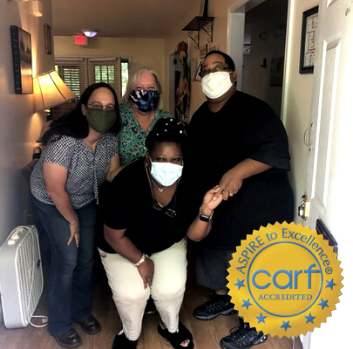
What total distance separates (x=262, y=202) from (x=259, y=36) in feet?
9.30

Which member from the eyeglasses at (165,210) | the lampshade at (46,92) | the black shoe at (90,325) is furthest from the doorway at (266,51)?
the black shoe at (90,325)

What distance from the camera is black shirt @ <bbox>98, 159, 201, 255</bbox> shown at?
5.43ft

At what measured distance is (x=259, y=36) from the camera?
411 centimetres

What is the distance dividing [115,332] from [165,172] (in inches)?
37.8

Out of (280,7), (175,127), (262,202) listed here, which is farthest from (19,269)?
(280,7)

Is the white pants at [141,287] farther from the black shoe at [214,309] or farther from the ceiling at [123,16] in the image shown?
the ceiling at [123,16]

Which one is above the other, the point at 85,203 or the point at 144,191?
the point at 144,191

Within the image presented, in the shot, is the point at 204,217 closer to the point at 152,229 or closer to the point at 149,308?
the point at 152,229

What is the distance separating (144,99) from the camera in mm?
1907

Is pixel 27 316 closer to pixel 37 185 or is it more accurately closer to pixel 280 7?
pixel 37 185

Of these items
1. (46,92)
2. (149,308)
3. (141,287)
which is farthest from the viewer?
(46,92)

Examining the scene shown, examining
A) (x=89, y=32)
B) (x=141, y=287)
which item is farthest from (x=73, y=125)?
(x=89, y=32)

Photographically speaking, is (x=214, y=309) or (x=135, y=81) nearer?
(x=135, y=81)

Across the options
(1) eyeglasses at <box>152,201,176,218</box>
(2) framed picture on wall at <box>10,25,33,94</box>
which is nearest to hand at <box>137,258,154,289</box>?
(1) eyeglasses at <box>152,201,176,218</box>
